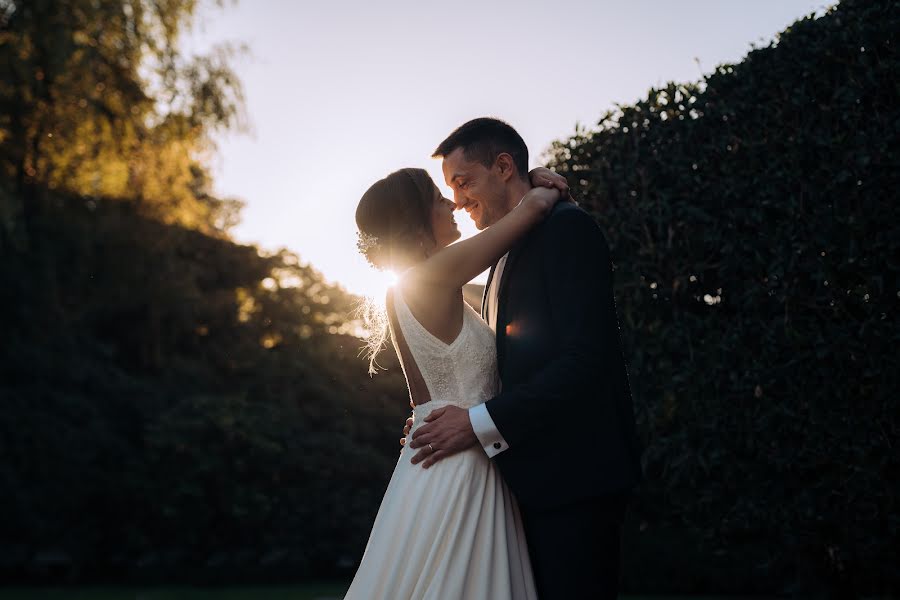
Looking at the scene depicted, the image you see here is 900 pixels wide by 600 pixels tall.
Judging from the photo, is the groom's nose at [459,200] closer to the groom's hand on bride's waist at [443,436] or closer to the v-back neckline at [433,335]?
the v-back neckline at [433,335]

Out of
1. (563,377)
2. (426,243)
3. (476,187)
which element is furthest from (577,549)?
(476,187)

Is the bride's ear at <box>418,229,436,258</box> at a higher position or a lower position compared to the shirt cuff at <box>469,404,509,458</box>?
higher

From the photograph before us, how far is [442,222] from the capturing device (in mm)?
3312

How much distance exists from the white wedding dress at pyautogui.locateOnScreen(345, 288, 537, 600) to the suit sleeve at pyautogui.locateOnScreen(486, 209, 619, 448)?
8.9 inches

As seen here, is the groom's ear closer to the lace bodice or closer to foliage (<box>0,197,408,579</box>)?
the lace bodice

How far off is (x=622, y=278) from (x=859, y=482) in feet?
7.30

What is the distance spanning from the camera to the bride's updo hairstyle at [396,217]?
3217 millimetres

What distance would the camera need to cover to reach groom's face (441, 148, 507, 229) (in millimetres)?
3395

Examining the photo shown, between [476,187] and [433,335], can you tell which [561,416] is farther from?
[476,187]

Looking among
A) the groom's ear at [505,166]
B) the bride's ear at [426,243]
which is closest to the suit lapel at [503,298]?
the bride's ear at [426,243]

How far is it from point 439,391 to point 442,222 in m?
0.69

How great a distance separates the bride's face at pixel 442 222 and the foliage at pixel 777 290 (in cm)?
310

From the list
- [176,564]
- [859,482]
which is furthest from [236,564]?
[859,482]

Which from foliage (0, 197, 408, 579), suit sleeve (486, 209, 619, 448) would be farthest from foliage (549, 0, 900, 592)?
→ foliage (0, 197, 408, 579)
